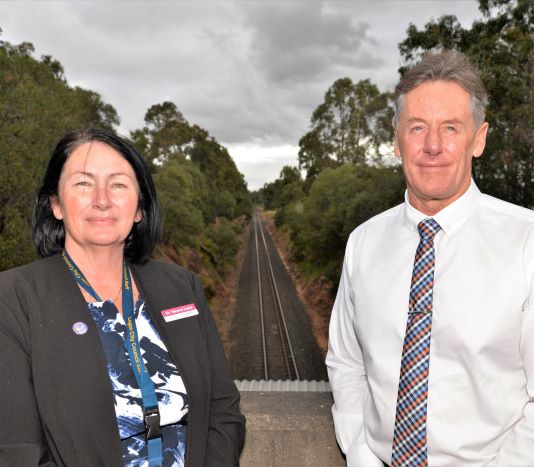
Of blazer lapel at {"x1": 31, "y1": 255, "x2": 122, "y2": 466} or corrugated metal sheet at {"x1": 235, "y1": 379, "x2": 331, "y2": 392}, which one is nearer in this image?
blazer lapel at {"x1": 31, "y1": 255, "x2": 122, "y2": 466}

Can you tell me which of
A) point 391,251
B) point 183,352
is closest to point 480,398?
point 391,251

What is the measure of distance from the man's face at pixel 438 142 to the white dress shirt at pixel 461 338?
87 millimetres

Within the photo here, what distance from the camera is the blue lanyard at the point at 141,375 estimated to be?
1.82 metres

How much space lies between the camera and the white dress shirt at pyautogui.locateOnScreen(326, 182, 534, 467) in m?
1.76

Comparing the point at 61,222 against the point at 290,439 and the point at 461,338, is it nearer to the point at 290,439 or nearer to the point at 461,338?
the point at 290,439

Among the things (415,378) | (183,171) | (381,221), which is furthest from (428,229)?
(183,171)

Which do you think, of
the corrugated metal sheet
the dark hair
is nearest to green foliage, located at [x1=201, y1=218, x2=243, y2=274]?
the corrugated metal sheet

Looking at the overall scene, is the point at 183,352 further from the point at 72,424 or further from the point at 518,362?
the point at 518,362

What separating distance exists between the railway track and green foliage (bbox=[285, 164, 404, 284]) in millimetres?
3258

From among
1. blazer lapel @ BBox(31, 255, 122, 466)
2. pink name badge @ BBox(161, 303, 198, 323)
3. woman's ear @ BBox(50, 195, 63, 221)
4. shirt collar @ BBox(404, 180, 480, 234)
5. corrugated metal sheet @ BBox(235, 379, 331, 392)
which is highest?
woman's ear @ BBox(50, 195, 63, 221)

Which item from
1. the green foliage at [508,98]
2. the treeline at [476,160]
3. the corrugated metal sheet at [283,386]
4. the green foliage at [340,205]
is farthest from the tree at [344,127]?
the corrugated metal sheet at [283,386]

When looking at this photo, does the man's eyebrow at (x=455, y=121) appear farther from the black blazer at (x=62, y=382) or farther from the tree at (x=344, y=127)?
the tree at (x=344, y=127)

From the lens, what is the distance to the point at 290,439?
98.3 inches

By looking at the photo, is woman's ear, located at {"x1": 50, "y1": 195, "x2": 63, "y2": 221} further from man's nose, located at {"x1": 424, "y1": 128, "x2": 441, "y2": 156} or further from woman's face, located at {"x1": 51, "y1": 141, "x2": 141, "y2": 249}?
man's nose, located at {"x1": 424, "y1": 128, "x2": 441, "y2": 156}
